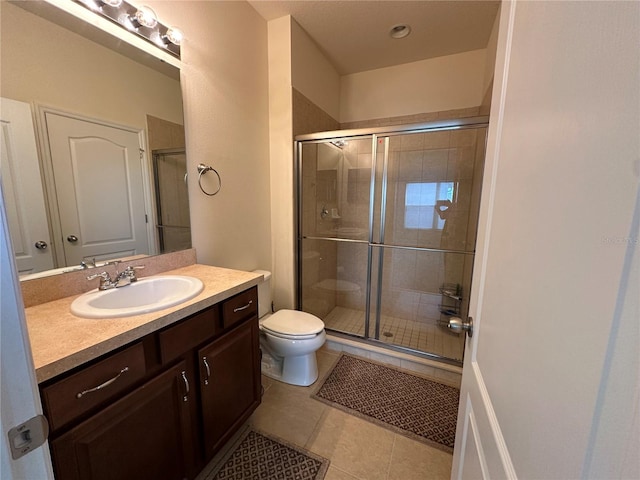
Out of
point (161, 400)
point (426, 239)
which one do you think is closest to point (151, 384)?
point (161, 400)

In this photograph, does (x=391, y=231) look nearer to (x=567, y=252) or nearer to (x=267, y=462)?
(x=267, y=462)

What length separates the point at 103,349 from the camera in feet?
2.48

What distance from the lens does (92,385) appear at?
0.75 m

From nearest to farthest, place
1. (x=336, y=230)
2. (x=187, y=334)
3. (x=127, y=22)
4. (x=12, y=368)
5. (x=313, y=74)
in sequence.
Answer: (x=12, y=368), (x=187, y=334), (x=127, y=22), (x=313, y=74), (x=336, y=230)

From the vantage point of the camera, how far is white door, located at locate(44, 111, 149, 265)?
42.3 inches

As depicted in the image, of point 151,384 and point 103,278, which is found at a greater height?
point 103,278

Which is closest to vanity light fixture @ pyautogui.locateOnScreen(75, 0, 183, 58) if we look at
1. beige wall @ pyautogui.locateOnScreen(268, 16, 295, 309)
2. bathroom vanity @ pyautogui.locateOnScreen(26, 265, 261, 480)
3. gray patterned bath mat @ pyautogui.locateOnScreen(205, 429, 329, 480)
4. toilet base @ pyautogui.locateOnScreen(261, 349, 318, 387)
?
beige wall @ pyautogui.locateOnScreen(268, 16, 295, 309)

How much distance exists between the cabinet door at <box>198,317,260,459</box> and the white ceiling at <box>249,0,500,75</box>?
6.89ft

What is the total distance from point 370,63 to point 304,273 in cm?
208

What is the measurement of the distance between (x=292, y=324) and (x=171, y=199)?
1.08m

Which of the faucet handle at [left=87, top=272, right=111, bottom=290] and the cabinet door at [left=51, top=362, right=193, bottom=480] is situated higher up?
the faucet handle at [left=87, top=272, right=111, bottom=290]

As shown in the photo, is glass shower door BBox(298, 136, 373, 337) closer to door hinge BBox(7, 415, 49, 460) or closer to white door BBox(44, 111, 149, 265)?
white door BBox(44, 111, 149, 265)

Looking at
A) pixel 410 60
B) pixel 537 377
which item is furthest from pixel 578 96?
pixel 410 60

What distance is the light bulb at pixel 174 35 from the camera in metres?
1.36
